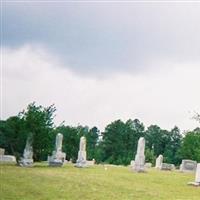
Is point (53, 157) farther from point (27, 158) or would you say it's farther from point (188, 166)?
point (188, 166)

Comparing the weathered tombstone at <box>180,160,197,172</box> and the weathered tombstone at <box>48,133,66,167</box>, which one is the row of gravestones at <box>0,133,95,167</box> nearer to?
the weathered tombstone at <box>48,133,66,167</box>

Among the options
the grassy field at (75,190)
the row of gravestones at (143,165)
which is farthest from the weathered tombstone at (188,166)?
the grassy field at (75,190)

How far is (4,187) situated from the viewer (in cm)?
1917

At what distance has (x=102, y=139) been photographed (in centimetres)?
10988

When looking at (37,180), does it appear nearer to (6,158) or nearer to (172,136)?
(6,158)

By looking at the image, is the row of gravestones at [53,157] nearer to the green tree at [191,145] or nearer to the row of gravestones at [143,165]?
the row of gravestones at [143,165]

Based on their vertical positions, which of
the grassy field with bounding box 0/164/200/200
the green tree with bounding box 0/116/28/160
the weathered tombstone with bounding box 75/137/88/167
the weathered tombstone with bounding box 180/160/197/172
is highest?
the green tree with bounding box 0/116/28/160

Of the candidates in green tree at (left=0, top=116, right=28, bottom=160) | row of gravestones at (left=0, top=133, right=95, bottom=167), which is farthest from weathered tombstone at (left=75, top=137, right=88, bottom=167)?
green tree at (left=0, top=116, right=28, bottom=160)

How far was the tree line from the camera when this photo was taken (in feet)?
125

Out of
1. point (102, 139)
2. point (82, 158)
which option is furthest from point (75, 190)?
point (102, 139)

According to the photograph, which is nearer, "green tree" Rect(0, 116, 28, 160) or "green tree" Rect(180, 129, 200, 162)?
"green tree" Rect(0, 116, 28, 160)

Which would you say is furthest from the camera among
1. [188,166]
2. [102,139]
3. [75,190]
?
[102,139]

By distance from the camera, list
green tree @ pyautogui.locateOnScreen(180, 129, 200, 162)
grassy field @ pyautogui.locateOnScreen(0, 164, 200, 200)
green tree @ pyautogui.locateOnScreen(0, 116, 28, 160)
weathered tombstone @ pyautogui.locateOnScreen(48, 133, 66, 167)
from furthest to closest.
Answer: green tree @ pyautogui.locateOnScreen(180, 129, 200, 162)
green tree @ pyautogui.locateOnScreen(0, 116, 28, 160)
weathered tombstone @ pyautogui.locateOnScreen(48, 133, 66, 167)
grassy field @ pyautogui.locateOnScreen(0, 164, 200, 200)

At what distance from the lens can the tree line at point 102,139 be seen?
37969mm
